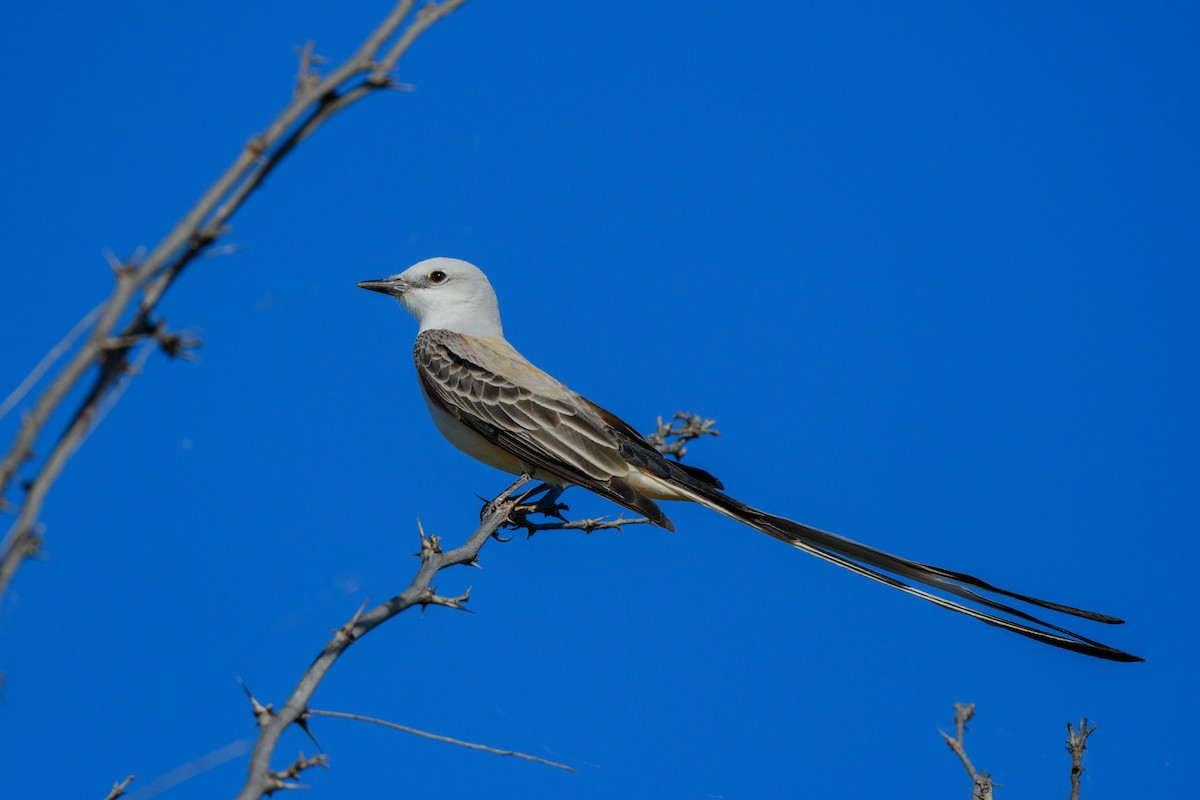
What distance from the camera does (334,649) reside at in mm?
2959

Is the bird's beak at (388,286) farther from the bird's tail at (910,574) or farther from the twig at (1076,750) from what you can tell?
the twig at (1076,750)

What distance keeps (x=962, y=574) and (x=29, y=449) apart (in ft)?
11.3

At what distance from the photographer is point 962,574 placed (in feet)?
13.8

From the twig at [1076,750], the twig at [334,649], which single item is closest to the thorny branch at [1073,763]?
the twig at [1076,750]

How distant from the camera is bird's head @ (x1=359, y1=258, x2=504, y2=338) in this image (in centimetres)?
757

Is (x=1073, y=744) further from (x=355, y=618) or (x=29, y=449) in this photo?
(x=29, y=449)

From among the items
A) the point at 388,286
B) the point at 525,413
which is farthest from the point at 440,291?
the point at 525,413

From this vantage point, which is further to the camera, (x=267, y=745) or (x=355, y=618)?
(x=355, y=618)

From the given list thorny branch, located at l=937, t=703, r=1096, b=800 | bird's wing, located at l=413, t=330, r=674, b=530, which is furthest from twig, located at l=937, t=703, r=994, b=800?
bird's wing, located at l=413, t=330, r=674, b=530

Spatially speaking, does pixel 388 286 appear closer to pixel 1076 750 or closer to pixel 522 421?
pixel 522 421

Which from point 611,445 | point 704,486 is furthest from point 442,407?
point 704,486

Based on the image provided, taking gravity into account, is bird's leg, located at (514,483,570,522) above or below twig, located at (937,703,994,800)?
above

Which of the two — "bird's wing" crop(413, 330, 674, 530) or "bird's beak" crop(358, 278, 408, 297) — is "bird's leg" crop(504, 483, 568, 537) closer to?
"bird's wing" crop(413, 330, 674, 530)

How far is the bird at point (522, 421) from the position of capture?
218 inches
